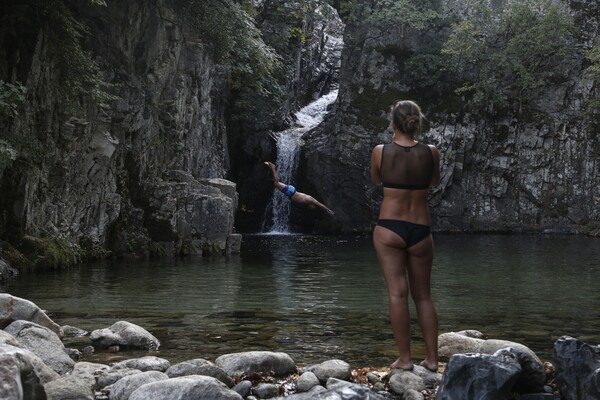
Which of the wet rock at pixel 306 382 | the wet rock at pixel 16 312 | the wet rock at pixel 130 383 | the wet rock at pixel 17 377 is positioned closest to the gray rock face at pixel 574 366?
the wet rock at pixel 306 382

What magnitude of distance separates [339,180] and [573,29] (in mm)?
16009

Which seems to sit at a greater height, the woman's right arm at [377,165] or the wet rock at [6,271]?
the woman's right arm at [377,165]

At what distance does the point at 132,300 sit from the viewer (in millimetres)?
11555

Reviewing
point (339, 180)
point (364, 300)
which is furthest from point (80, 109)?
point (339, 180)

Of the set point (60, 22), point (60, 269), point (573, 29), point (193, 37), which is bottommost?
point (60, 269)

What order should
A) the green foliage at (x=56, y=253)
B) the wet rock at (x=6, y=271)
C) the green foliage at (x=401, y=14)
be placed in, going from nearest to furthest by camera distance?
1. the wet rock at (x=6, y=271)
2. the green foliage at (x=56, y=253)
3. the green foliage at (x=401, y=14)

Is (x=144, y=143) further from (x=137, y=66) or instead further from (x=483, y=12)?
(x=483, y=12)

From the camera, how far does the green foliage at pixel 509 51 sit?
3894 centimetres

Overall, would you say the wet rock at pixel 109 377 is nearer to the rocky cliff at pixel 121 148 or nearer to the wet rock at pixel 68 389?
the wet rock at pixel 68 389

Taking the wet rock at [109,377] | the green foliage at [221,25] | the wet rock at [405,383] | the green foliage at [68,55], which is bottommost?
the wet rock at [109,377]

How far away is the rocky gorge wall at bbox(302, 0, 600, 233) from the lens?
39.9 m

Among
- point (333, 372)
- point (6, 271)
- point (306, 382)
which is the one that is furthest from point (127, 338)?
point (6, 271)

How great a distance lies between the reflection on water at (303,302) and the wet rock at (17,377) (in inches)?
88.7

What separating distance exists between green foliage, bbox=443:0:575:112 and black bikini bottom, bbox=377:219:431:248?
3525 centimetres
